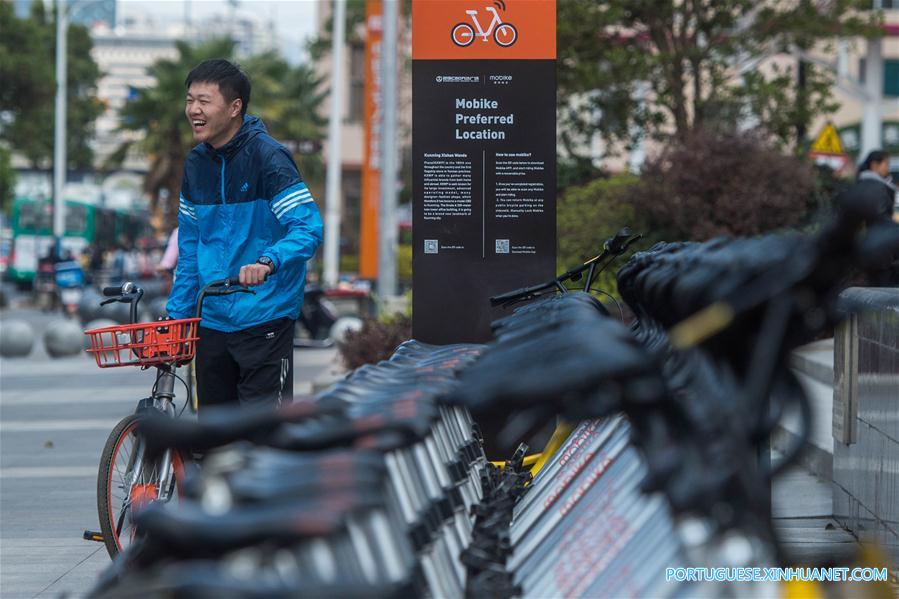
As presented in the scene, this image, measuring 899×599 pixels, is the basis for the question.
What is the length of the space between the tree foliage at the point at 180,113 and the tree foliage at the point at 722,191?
31488mm

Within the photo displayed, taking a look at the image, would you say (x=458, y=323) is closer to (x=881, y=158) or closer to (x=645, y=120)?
(x=881, y=158)

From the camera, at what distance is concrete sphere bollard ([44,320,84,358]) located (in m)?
19.0

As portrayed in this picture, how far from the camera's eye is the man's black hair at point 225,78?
5.70m

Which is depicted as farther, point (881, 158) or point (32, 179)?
point (32, 179)

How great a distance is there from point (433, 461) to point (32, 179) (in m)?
70.4

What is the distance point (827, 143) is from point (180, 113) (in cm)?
3489

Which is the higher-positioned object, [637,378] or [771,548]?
[637,378]

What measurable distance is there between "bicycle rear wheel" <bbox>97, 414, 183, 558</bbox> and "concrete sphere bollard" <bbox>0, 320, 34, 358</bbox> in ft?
46.3

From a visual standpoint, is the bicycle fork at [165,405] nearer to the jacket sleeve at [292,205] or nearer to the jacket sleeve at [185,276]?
the jacket sleeve at [185,276]

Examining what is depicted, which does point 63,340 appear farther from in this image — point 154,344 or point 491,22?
point 154,344

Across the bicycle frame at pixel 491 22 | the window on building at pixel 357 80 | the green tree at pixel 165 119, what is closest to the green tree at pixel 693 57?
the bicycle frame at pixel 491 22

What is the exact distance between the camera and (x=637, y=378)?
274 cm

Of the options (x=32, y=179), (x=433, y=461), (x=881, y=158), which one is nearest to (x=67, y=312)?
(x=881, y=158)

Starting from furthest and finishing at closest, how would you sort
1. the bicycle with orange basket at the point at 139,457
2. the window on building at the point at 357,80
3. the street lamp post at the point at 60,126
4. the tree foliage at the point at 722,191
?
1. the window on building at the point at 357,80
2. the street lamp post at the point at 60,126
3. the tree foliage at the point at 722,191
4. the bicycle with orange basket at the point at 139,457
